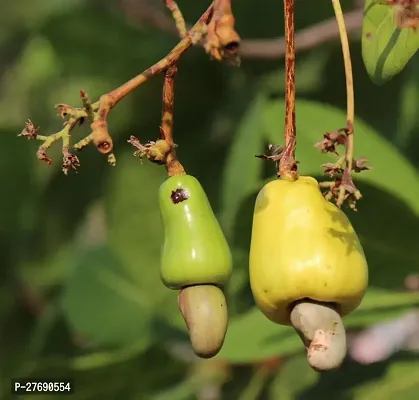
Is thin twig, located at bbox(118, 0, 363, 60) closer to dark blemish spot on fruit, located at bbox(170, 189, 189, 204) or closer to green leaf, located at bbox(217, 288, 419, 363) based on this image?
green leaf, located at bbox(217, 288, 419, 363)

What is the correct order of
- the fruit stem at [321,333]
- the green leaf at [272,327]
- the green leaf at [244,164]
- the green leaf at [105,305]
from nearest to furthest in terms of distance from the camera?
the fruit stem at [321,333]
the green leaf at [272,327]
the green leaf at [244,164]
the green leaf at [105,305]

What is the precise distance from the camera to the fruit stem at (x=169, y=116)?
0.83m

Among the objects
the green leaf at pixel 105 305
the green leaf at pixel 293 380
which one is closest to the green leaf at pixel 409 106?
the green leaf at pixel 293 380

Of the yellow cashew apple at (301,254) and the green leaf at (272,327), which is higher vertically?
the yellow cashew apple at (301,254)

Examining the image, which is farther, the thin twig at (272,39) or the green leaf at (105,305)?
the green leaf at (105,305)

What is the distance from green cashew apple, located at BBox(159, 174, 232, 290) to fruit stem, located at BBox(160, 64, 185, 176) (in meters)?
0.01

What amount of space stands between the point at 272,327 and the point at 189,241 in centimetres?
49

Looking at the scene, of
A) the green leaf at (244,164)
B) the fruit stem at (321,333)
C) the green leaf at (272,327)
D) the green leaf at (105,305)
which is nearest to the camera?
the fruit stem at (321,333)

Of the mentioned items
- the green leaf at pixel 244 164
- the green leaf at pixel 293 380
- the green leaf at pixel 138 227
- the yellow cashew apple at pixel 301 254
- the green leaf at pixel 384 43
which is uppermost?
the green leaf at pixel 384 43

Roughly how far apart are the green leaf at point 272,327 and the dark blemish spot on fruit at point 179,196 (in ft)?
1.50

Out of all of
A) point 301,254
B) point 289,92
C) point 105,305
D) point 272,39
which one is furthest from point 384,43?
point 105,305

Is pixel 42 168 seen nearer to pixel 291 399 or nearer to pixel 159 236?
pixel 159 236

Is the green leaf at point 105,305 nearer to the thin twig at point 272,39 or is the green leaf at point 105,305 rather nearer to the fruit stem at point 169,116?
the thin twig at point 272,39

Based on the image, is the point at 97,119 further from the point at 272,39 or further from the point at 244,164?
the point at 272,39
